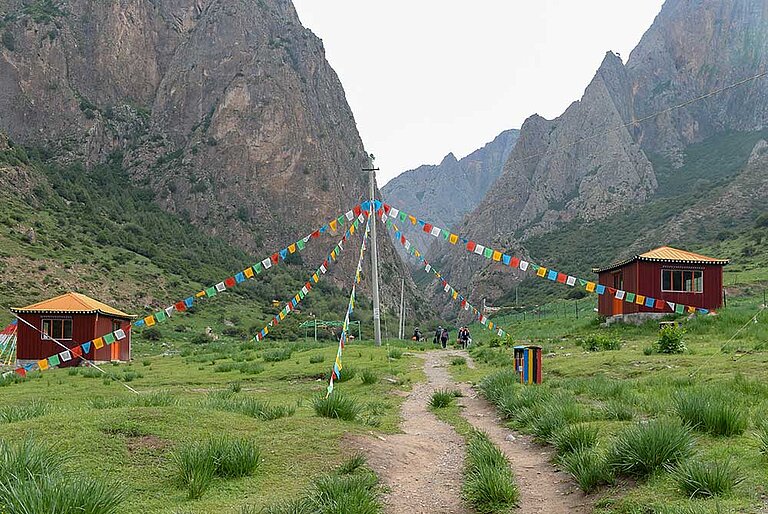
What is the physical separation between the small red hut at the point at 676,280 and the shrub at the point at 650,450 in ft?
86.5

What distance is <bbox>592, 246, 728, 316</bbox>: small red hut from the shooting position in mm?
31297

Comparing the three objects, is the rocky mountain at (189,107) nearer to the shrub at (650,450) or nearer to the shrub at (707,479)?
the shrub at (650,450)

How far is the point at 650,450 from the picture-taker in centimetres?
629

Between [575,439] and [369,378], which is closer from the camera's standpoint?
[575,439]

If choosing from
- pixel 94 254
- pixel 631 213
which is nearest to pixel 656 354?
pixel 94 254

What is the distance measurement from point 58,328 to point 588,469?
32.0 m

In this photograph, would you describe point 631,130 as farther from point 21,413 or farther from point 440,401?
point 21,413

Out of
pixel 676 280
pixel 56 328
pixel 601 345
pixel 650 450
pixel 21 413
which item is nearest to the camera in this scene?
pixel 650 450

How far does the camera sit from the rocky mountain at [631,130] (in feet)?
397

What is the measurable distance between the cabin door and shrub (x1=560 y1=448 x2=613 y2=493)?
26494mm

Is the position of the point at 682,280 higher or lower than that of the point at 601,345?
higher

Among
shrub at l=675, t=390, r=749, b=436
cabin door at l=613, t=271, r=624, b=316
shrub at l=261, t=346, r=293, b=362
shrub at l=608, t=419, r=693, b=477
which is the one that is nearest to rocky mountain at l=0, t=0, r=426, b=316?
cabin door at l=613, t=271, r=624, b=316

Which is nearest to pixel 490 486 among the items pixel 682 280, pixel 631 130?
pixel 682 280

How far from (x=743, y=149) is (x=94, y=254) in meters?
112
